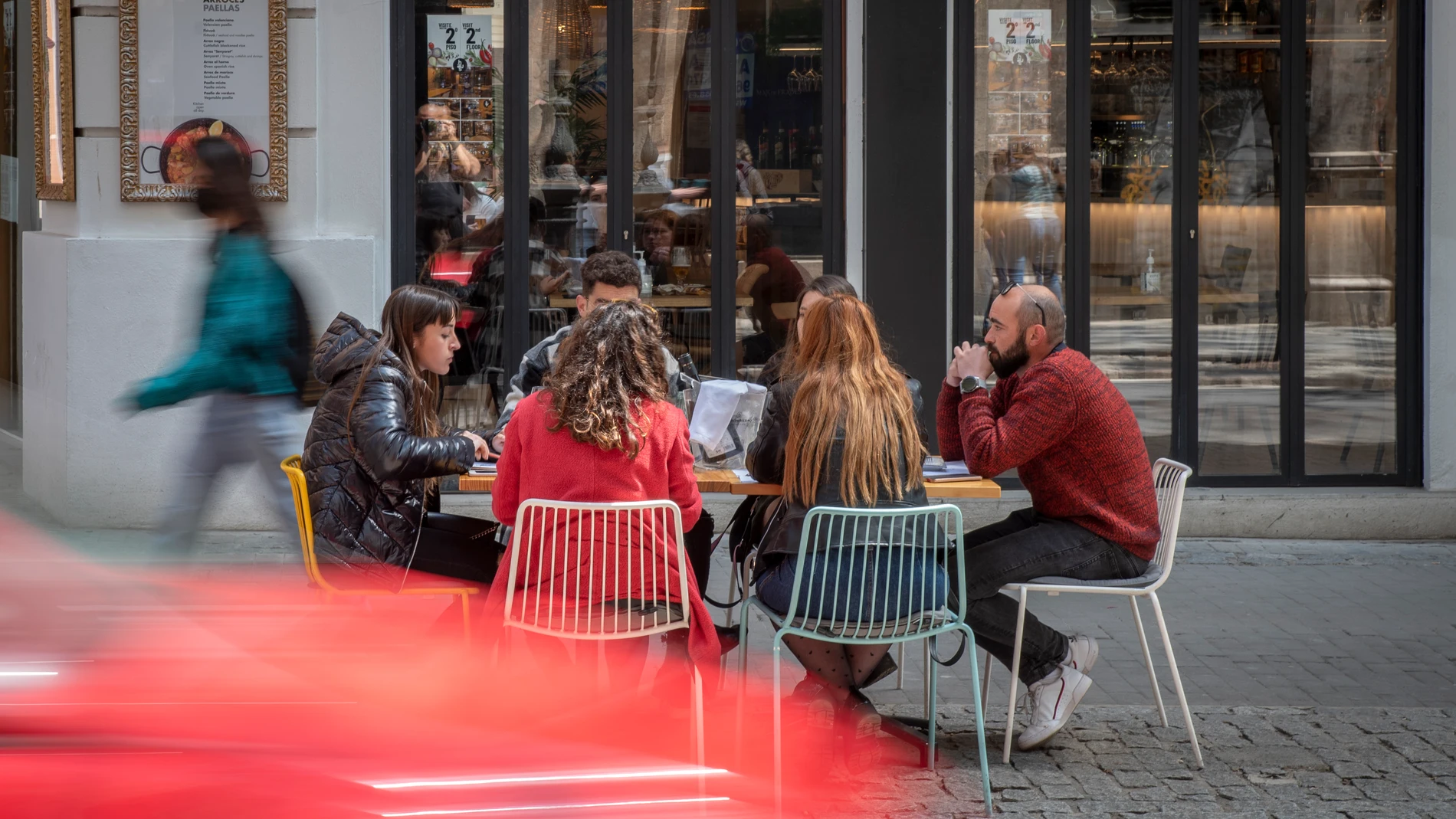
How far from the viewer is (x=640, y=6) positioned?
8.52 metres

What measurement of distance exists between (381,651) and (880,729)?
288 cm

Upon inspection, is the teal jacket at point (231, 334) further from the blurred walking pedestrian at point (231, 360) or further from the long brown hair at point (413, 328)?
the long brown hair at point (413, 328)

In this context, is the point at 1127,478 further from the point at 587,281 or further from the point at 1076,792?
the point at 587,281

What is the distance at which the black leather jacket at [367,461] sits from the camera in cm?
485

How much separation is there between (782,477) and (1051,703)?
1.13 metres

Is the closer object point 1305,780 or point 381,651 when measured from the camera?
point 381,651

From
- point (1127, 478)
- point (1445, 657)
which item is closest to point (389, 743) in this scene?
point (1127, 478)

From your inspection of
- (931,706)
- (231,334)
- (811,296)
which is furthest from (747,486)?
(231,334)

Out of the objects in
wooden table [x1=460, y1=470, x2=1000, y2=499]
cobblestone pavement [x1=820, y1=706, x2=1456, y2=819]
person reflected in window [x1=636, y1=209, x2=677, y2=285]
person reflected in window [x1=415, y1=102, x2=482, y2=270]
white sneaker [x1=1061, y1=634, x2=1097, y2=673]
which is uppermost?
person reflected in window [x1=415, y1=102, x2=482, y2=270]

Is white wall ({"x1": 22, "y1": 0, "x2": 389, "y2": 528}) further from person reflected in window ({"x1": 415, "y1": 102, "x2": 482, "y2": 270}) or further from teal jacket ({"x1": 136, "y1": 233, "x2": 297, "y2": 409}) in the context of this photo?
teal jacket ({"x1": 136, "y1": 233, "x2": 297, "y2": 409})

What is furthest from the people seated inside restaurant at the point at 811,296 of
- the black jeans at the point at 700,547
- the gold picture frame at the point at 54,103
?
the gold picture frame at the point at 54,103

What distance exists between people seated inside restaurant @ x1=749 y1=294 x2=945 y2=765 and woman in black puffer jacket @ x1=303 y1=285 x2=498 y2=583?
105cm

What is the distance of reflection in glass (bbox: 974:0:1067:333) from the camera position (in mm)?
8609

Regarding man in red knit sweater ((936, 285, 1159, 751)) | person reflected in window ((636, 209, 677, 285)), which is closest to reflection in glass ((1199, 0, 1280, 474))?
person reflected in window ((636, 209, 677, 285))
